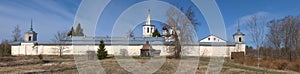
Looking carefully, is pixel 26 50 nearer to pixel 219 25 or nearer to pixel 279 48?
pixel 279 48

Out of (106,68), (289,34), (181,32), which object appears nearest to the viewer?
(106,68)

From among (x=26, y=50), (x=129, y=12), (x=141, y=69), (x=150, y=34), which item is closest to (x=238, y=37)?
(x=150, y=34)

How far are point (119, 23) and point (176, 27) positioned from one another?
1575 centimetres

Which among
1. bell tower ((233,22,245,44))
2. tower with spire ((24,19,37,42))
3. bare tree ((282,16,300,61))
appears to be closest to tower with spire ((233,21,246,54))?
bell tower ((233,22,245,44))

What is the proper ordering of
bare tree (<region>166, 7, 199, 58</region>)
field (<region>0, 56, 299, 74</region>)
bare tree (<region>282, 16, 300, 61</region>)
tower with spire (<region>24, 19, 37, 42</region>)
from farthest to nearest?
tower with spire (<region>24, 19, 37, 42</region>)
bare tree (<region>282, 16, 300, 61</region>)
bare tree (<region>166, 7, 199, 58</region>)
field (<region>0, 56, 299, 74</region>)

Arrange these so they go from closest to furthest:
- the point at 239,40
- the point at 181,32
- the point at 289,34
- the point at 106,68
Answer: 1. the point at 106,68
2. the point at 181,32
3. the point at 289,34
4. the point at 239,40

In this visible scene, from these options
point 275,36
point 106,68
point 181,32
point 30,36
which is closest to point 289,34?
point 275,36

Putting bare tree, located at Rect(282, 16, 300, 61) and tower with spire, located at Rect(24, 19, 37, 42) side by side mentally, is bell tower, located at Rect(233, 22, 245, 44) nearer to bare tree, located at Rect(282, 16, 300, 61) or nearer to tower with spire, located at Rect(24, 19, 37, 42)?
bare tree, located at Rect(282, 16, 300, 61)

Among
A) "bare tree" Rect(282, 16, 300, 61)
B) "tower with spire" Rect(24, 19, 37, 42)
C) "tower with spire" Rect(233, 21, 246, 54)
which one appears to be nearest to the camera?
→ "bare tree" Rect(282, 16, 300, 61)

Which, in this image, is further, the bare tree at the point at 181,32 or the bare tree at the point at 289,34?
the bare tree at the point at 289,34

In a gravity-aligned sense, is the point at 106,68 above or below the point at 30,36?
below

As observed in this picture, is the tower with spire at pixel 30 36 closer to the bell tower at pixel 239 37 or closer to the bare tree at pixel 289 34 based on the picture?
the bell tower at pixel 239 37

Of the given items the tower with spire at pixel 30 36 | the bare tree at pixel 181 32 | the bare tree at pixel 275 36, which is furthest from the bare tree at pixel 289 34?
the tower with spire at pixel 30 36

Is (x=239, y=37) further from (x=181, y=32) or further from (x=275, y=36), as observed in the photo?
(x=181, y=32)
